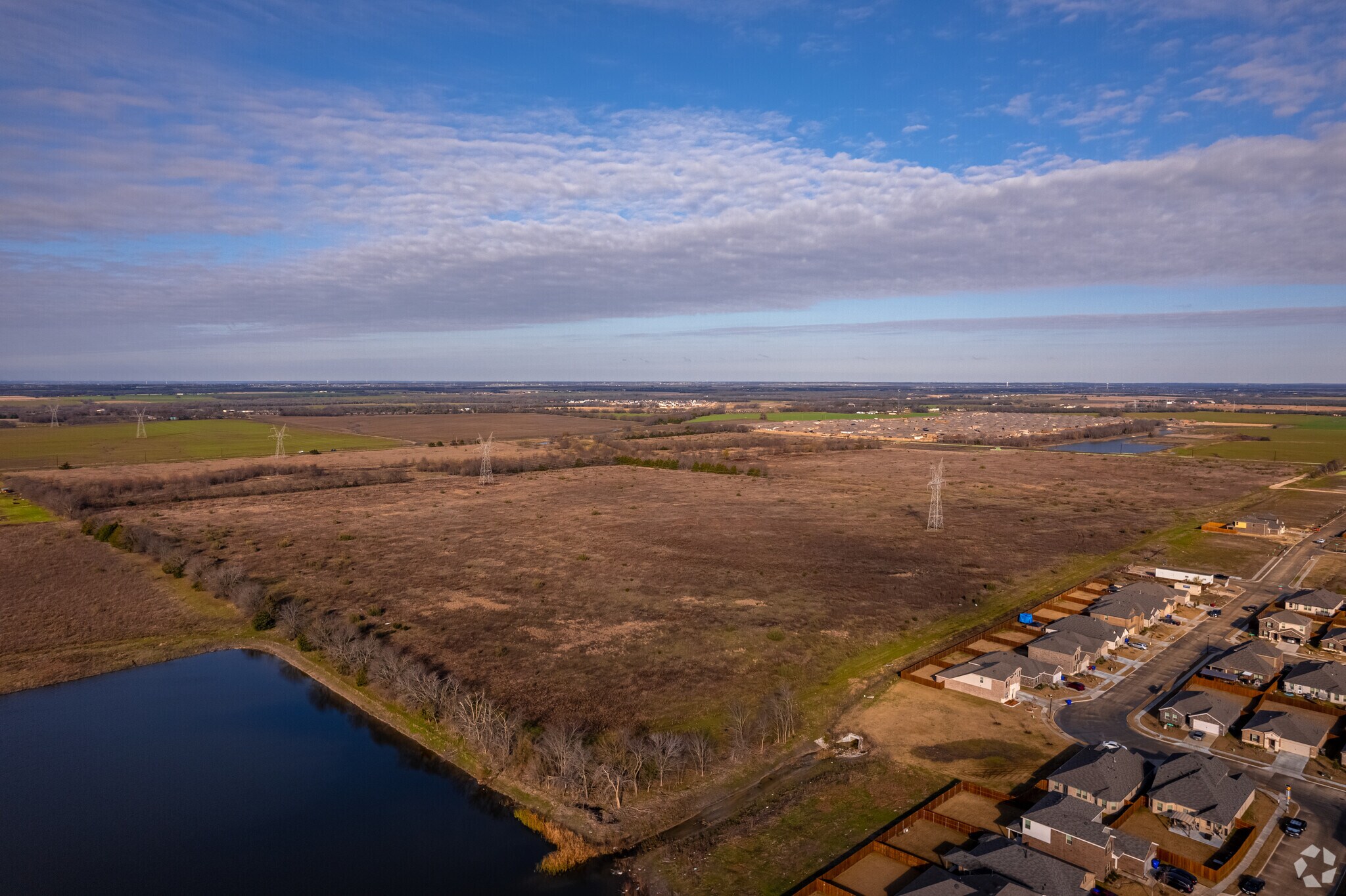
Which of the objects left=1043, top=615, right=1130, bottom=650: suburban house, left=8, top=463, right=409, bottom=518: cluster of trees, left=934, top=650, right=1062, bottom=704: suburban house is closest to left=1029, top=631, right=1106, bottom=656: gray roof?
left=1043, top=615, right=1130, bottom=650: suburban house

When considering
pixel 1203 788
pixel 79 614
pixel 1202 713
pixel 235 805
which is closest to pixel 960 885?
pixel 1203 788

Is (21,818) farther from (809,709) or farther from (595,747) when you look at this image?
(809,709)

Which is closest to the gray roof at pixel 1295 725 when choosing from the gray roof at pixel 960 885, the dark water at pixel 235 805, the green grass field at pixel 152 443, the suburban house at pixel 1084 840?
the suburban house at pixel 1084 840

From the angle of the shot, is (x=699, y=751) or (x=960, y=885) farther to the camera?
(x=699, y=751)

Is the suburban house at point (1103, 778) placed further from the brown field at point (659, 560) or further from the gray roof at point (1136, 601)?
the gray roof at point (1136, 601)

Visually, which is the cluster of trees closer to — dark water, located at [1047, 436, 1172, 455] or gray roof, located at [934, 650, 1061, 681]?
gray roof, located at [934, 650, 1061, 681]

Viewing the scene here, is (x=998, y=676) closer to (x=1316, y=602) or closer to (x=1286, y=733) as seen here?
(x=1286, y=733)

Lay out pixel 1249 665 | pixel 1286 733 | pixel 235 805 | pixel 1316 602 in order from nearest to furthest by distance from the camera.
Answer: pixel 235 805, pixel 1286 733, pixel 1249 665, pixel 1316 602
